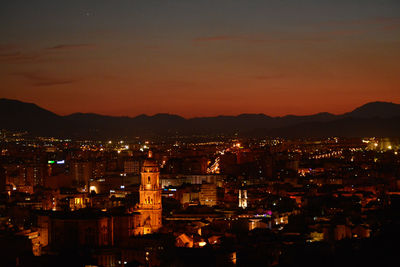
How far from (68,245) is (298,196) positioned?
19.4 m

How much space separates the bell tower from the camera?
92.6 ft

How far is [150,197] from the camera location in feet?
93.6

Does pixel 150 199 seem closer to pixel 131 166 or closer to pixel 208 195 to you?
pixel 208 195

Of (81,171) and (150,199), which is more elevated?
(81,171)

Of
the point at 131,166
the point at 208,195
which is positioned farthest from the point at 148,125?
the point at 208,195

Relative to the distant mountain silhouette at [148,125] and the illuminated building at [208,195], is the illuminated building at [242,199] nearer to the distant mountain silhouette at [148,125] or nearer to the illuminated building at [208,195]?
the illuminated building at [208,195]

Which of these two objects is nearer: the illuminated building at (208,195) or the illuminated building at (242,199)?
the illuminated building at (242,199)

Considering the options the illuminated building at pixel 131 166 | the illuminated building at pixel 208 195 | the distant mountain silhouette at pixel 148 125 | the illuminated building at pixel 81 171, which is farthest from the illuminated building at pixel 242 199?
the distant mountain silhouette at pixel 148 125

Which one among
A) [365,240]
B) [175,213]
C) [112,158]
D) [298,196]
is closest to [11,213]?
[175,213]

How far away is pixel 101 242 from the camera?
2645 cm

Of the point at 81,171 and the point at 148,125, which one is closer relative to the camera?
the point at 81,171

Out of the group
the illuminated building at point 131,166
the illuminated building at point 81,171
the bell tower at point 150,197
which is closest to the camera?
the bell tower at point 150,197

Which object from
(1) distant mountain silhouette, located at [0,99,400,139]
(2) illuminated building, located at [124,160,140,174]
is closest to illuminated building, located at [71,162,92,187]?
(2) illuminated building, located at [124,160,140,174]

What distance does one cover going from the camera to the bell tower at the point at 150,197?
92.6ft
